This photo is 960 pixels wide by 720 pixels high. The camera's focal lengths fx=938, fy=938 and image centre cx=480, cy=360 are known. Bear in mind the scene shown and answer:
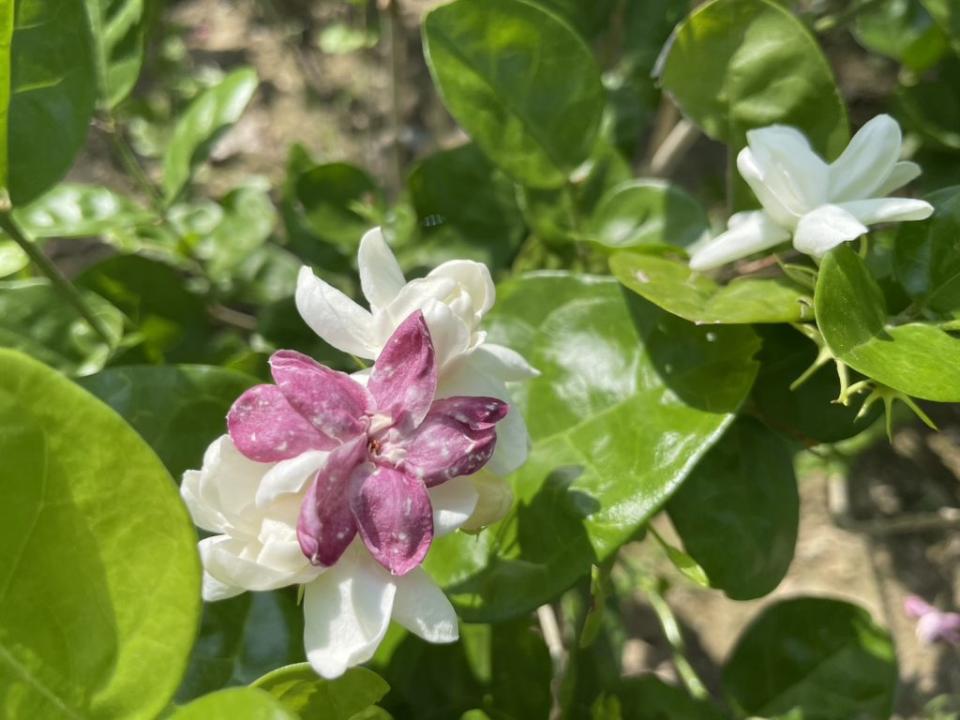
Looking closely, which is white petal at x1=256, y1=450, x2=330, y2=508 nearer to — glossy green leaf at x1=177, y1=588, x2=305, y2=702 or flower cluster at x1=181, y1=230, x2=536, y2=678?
flower cluster at x1=181, y1=230, x2=536, y2=678

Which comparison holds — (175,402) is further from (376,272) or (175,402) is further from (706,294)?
(706,294)

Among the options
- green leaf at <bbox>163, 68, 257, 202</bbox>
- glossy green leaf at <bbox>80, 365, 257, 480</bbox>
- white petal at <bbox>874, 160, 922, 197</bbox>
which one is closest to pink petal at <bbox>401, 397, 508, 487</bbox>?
glossy green leaf at <bbox>80, 365, 257, 480</bbox>

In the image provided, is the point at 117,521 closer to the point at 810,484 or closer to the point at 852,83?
the point at 810,484

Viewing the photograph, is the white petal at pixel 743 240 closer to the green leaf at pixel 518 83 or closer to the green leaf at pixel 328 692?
the green leaf at pixel 518 83

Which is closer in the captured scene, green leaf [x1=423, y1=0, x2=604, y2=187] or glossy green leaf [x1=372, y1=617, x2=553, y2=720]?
green leaf [x1=423, y1=0, x2=604, y2=187]

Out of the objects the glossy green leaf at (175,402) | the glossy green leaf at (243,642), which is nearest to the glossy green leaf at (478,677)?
the glossy green leaf at (243,642)

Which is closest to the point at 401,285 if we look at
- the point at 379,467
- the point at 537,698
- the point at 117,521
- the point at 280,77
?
the point at 379,467
